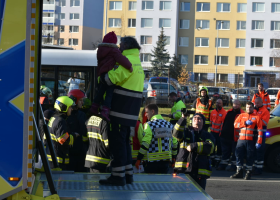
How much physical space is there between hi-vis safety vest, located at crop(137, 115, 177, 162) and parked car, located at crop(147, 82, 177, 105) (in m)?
17.2

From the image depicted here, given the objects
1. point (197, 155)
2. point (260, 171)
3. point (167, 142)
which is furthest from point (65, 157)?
point (260, 171)

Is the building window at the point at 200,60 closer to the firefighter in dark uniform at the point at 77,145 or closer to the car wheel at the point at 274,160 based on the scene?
the car wheel at the point at 274,160

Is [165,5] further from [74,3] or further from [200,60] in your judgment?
[74,3]

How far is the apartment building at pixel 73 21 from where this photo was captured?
230ft

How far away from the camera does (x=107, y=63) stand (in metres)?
4.36

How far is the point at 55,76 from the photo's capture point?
39.2 ft

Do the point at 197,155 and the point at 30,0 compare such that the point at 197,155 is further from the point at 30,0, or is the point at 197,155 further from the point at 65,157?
the point at 30,0

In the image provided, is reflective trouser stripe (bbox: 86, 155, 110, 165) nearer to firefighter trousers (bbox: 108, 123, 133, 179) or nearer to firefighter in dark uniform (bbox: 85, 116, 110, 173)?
firefighter in dark uniform (bbox: 85, 116, 110, 173)

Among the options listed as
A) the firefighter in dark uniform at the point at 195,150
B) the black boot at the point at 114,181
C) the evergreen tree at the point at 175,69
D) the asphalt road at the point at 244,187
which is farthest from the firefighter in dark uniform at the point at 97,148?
the evergreen tree at the point at 175,69

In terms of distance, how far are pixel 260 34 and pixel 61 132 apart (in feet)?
189

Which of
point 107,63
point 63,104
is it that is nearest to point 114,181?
point 107,63

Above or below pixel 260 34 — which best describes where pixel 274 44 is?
below

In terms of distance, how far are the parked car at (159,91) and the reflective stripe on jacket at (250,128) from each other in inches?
540

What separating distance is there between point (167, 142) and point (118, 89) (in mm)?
2016
